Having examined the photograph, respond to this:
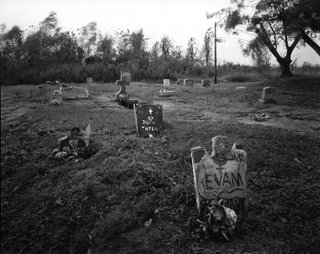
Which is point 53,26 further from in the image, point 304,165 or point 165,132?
point 304,165

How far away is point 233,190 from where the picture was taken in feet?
12.2

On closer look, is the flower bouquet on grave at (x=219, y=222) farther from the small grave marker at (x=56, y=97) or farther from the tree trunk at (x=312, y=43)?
the tree trunk at (x=312, y=43)

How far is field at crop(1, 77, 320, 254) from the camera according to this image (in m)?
3.36

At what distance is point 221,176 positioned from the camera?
3680mm

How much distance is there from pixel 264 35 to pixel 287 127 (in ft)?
45.2

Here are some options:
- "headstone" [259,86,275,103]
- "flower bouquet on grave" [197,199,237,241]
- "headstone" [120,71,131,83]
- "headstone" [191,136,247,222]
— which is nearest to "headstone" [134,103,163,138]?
"headstone" [191,136,247,222]

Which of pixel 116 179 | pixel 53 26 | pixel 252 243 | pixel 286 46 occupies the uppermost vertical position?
pixel 53 26

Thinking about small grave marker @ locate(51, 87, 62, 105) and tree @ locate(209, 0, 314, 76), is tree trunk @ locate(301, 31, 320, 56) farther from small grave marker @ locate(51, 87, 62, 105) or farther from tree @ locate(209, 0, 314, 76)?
small grave marker @ locate(51, 87, 62, 105)

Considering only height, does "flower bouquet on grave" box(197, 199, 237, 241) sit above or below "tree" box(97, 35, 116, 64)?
below

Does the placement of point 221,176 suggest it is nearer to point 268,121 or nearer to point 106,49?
point 268,121

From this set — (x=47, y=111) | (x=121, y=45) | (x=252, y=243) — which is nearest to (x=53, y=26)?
(x=121, y=45)

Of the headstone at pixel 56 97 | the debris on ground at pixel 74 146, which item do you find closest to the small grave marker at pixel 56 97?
the headstone at pixel 56 97

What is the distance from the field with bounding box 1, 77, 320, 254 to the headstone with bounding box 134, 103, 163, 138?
1.27 feet

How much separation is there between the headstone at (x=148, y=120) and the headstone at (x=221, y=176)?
3.56 m
